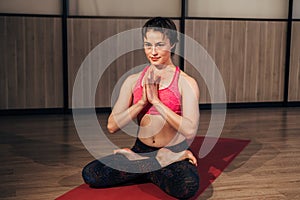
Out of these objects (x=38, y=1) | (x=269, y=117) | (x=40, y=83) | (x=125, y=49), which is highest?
(x=38, y=1)

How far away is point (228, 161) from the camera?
3178 mm

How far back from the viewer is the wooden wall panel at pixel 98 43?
16.6 ft

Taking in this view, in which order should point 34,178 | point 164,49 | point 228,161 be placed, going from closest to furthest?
point 164,49 < point 34,178 < point 228,161

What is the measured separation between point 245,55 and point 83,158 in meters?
3.02

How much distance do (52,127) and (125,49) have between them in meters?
1.37

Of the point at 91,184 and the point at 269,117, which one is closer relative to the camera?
the point at 91,184

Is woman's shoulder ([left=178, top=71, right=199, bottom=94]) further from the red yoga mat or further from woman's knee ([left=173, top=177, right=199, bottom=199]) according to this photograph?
the red yoga mat

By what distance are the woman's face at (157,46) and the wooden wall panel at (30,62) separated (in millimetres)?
2847

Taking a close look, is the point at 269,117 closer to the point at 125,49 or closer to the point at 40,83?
the point at 125,49

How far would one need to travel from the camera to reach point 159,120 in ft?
8.18

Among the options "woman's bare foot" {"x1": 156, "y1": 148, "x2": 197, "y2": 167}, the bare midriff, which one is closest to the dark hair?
the bare midriff

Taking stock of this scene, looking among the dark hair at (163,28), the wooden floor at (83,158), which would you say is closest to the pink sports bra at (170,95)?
the dark hair at (163,28)

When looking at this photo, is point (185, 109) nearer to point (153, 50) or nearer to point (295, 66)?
point (153, 50)

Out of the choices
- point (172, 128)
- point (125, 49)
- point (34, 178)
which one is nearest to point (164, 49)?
point (172, 128)
